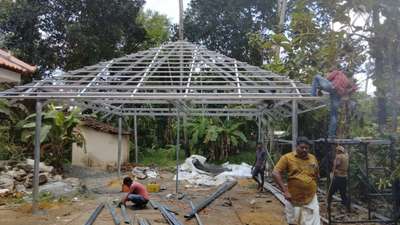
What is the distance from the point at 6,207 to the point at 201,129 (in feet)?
36.6

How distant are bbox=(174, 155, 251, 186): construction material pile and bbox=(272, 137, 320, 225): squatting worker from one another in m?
8.94

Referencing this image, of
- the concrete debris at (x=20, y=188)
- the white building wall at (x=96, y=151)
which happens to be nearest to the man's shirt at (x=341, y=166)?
the concrete debris at (x=20, y=188)

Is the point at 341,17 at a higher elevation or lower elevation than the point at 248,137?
higher

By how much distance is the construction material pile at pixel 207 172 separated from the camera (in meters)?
15.5

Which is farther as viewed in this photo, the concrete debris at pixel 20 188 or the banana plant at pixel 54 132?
the banana plant at pixel 54 132

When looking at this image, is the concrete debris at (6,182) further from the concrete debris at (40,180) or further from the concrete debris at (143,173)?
the concrete debris at (143,173)

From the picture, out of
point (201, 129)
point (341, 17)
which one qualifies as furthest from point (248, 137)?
point (341, 17)

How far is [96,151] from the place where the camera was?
63.2 feet

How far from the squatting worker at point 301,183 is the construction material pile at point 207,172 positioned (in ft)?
29.3

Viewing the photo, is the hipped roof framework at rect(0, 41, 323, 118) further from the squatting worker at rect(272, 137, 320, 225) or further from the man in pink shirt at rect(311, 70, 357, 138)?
the squatting worker at rect(272, 137, 320, 225)

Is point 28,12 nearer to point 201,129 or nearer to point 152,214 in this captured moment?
point 201,129

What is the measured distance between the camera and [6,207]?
10.4 metres

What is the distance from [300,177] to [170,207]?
5171mm

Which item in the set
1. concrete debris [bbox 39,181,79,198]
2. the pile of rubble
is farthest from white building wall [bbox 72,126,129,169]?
concrete debris [bbox 39,181,79,198]
